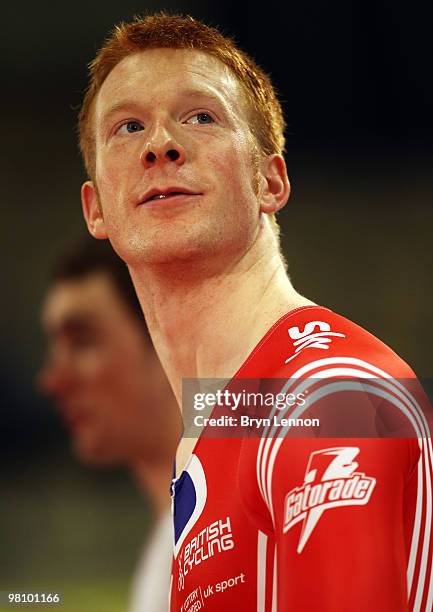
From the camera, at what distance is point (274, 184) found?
73.7 inches

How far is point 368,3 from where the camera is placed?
6.75 feet

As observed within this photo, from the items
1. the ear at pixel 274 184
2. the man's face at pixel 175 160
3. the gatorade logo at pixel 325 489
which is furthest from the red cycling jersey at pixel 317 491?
the ear at pixel 274 184

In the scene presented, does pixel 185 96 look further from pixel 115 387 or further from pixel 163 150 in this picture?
pixel 115 387

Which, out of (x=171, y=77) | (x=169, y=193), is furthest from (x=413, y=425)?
(x=171, y=77)

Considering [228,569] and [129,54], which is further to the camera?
[129,54]

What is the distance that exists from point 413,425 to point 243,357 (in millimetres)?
402

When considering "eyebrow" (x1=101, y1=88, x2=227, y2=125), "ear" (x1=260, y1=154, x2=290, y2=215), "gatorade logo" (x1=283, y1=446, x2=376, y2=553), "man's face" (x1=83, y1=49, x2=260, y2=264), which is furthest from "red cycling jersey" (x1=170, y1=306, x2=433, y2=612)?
"eyebrow" (x1=101, y1=88, x2=227, y2=125)

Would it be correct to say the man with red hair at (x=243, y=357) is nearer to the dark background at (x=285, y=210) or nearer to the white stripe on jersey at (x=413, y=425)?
the white stripe on jersey at (x=413, y=425)

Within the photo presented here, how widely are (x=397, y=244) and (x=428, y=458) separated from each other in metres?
0.78

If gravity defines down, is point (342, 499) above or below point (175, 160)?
below

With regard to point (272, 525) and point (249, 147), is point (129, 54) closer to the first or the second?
point (249, 147)

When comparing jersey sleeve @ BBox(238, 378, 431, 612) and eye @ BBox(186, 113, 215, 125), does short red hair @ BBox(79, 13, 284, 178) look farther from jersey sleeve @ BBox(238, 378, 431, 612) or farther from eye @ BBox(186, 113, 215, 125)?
jersey sleeve @ BBox(238, 378, 431, 612)

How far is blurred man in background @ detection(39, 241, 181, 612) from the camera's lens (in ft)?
6.44

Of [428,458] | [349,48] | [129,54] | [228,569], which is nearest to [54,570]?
[228,569]
